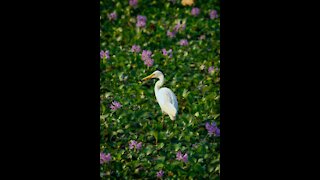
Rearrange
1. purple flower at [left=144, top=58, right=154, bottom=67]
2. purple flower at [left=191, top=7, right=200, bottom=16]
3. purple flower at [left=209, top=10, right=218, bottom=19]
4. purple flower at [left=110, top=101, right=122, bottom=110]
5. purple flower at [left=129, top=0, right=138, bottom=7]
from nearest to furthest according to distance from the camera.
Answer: purple flower at [left=110, top=101, right=122, bottom=110] < purple flower at [left=144, top=58, right=154, bottom=67] < purple flower at [left=129, top=0, right=138, bottom=7] < purple flower at [left=209, top=10, right=218, bottom=19] < purple flower at [left=191, top=7, right=200, bottom=16]

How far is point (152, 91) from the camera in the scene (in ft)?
10.5

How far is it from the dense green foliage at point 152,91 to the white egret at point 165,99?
1.6 inches

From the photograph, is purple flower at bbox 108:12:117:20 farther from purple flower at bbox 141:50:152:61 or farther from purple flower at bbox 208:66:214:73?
purple flower at bbox 208:66:214:73

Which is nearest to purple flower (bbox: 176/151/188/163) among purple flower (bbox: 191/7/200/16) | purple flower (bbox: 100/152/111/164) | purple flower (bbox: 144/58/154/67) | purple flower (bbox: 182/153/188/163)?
purple flower (bbox: 182/153/188/163)

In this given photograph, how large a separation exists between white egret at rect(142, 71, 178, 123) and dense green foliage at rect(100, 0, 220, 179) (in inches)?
1.6

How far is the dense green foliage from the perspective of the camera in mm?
2980

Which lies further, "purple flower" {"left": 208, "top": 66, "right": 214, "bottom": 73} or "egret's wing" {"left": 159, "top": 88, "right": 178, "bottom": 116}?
"purple flower" {"left": 208, "top": 66, "right": 214, "bottom": 73}

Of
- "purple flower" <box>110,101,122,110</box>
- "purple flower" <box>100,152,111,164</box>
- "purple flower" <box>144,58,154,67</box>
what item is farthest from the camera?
"purple flower" <box>144,58,154,67</box>

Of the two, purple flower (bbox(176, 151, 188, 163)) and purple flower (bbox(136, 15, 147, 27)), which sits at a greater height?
purple flower (bbox(136, 15, 147, 27))

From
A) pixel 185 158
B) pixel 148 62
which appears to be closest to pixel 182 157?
pixel 185 158

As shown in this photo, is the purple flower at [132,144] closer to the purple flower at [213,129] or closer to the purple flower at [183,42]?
the purple flower at [213,129]

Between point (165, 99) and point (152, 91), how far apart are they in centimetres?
14

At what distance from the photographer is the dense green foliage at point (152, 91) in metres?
2.98

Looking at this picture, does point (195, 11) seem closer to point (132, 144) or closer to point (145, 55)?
point (145, 55)
